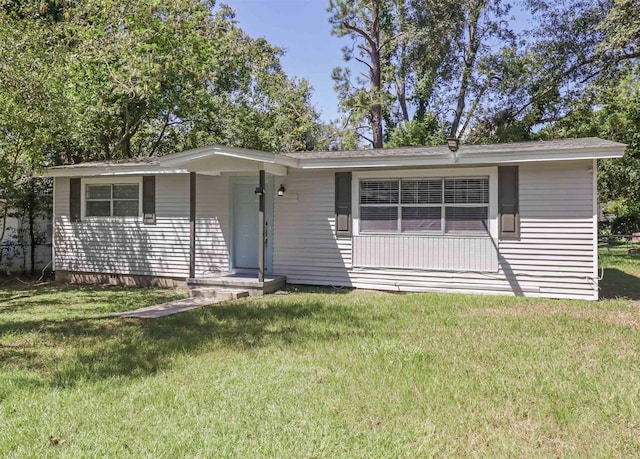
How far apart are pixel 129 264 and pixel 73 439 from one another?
826 cm

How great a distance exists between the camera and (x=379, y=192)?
899 centimetres

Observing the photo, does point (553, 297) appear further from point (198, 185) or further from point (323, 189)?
point (198, 185)

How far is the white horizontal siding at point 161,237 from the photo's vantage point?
10.1m

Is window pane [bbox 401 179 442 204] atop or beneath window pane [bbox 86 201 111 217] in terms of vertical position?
atop

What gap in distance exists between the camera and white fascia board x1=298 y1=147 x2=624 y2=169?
715 centimetres

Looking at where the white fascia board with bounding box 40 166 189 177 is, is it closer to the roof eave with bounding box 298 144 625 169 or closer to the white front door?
the white front door

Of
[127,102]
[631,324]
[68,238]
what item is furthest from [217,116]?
[631,324]

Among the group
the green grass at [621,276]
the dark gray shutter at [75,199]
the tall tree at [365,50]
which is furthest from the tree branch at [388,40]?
the dark gray shutter at [75,199]

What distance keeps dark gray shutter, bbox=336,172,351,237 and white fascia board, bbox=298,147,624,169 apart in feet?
1.26

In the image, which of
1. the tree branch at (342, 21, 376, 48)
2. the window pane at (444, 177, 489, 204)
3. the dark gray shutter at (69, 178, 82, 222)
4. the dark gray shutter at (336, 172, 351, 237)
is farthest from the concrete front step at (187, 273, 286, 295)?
the tree branch at (342, 21, 376, 48)

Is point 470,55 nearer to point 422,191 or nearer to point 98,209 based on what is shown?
point 422,191

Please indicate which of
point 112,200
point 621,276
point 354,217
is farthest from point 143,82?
point 621,276

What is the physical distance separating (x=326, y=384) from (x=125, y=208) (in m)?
→ 8.41

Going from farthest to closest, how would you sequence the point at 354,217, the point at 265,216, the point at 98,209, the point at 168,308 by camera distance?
the point at 98,209
the point at 265,216
the point at 354,217
the point at 168,308
